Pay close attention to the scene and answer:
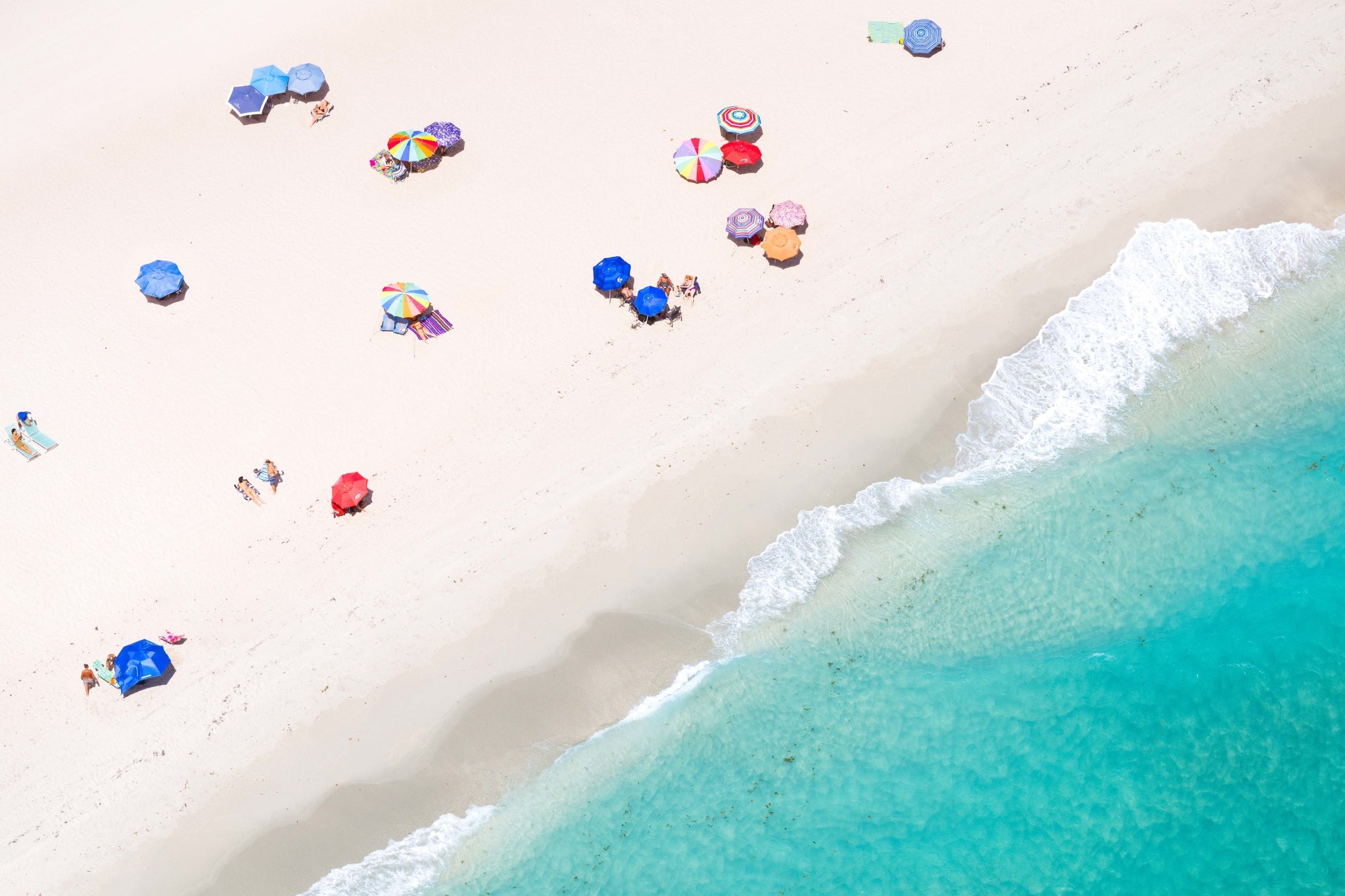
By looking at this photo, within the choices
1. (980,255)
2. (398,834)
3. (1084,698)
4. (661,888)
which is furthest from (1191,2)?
(398,834)

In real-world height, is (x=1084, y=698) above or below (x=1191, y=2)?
below

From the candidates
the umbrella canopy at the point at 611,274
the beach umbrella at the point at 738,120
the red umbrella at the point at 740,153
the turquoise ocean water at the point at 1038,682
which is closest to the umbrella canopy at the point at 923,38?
the beach umbrella at the point at 738,120

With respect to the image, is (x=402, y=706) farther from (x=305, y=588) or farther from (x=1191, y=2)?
(x=1191, y=2)

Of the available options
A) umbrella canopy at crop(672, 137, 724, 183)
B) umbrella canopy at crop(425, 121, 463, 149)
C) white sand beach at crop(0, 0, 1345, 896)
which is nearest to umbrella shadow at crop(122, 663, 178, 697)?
white sand beach at crop(0, 0, 1345, 896)

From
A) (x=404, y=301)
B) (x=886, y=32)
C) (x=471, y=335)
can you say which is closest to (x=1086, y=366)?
(x=886, y=32)

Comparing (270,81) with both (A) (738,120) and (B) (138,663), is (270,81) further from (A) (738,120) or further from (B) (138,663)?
(B) (138,663)
